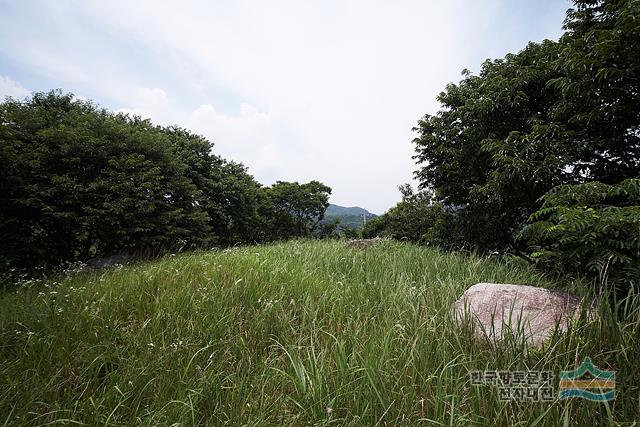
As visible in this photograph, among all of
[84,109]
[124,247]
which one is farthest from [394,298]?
[84,109]

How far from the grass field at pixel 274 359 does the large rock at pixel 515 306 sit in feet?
0.66

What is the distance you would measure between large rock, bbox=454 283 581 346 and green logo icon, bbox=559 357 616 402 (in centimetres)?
45

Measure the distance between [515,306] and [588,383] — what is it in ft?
3.29

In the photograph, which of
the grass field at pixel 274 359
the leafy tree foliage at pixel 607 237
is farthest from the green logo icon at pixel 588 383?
the leafy tree foliage at pixel 607 237

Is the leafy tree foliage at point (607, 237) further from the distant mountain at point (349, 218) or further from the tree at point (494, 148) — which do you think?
the distant mountain at point (349, 218)

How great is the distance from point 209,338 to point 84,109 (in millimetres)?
11458

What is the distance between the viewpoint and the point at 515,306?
2258mm

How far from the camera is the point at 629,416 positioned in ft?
4.00

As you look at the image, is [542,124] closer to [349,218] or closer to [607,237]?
[607,237]

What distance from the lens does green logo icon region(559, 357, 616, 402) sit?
49.4 inches

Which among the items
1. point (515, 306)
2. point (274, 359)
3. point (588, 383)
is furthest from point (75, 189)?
point (588, 383)

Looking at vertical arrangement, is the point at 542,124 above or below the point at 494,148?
above

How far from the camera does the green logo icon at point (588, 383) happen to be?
4.12 ft

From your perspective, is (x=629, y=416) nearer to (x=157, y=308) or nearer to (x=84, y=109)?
(x=157, y=308)
